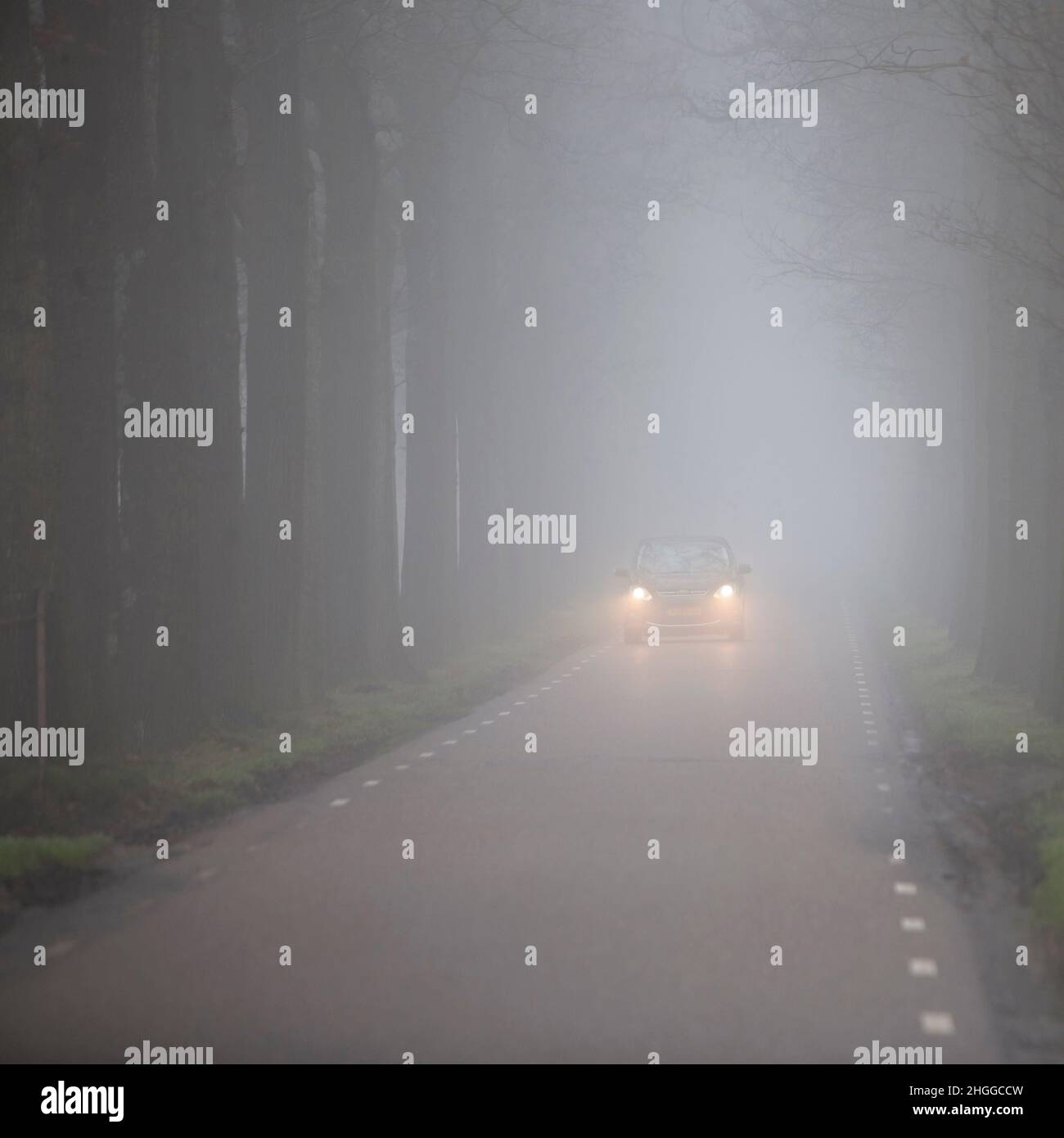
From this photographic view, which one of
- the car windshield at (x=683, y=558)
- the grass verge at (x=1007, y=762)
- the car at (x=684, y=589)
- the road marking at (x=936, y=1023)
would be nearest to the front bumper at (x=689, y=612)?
the car at (x=684, y=589)

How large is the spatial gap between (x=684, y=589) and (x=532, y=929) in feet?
88.7

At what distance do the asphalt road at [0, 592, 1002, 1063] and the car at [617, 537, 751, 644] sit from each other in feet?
62.6

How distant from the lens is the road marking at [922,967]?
8.83m

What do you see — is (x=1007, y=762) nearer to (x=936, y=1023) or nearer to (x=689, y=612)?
(x=936, y=1023)

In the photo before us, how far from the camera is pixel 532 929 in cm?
976

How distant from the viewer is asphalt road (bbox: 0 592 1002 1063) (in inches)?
302

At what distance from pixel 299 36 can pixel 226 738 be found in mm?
7735

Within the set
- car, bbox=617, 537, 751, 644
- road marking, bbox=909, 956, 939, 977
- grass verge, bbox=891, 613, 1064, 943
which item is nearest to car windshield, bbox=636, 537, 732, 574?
car, bbox=617, 537, 751, 644

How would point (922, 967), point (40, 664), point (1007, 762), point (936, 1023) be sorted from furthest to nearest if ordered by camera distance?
point (1007, 762) < point (40, 664) < point (922, 967) < point (936, 1023)

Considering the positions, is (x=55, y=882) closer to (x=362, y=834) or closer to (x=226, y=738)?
(x=362, y=834)

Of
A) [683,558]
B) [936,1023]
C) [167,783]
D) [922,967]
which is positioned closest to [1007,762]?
[167,783]

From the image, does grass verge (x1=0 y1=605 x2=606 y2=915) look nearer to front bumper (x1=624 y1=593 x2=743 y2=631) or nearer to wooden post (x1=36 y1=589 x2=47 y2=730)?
wooden post (x1=36 y1=589 x2=47 y2=730)

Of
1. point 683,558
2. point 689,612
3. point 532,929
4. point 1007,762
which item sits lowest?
point 532,929

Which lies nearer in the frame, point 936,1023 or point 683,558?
point 936,1023
